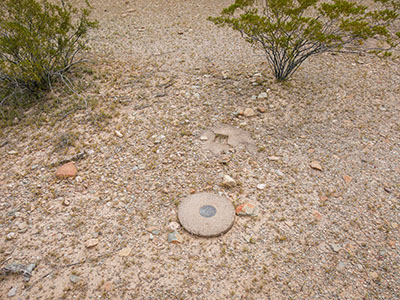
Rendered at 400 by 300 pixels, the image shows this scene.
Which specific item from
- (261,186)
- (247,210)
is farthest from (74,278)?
(261,186)

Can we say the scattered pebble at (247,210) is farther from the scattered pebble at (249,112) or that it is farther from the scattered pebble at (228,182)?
the scattered pebble at (249,112)

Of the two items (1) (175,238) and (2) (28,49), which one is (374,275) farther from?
(2) (28,49)

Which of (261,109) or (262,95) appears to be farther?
(262,95)

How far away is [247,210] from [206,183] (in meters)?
0.60

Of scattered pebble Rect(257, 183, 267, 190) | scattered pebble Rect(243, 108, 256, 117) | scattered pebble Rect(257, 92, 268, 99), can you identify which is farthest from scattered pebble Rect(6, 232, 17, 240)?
Result: scattered pebble Rect(257, 92, 268, 99)

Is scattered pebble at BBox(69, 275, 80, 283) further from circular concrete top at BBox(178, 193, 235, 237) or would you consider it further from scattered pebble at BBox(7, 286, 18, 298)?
circular concrete top at BBox(178, 193, 235, 237)

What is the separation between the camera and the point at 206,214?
2.92 meters

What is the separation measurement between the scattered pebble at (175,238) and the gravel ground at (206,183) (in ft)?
0.15

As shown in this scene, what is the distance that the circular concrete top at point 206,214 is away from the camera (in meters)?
2.78

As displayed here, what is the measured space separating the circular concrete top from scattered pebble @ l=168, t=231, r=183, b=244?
0.11 m

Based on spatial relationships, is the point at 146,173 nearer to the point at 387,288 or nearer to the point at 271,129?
the point at 271,129

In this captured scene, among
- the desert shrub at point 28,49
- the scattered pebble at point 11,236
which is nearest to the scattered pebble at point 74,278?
the scattered pebble at point 11,236

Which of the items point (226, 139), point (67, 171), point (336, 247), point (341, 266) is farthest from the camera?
point (226, 139)

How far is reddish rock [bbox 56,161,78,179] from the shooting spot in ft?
11.2
